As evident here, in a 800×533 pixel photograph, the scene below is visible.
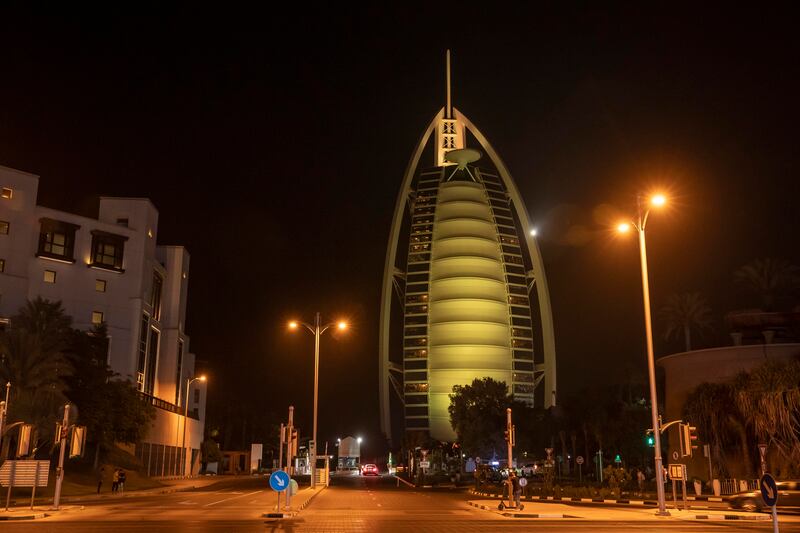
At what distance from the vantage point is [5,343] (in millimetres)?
50844

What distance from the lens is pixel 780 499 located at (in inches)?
1315

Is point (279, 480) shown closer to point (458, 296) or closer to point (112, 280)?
point (112, 280)

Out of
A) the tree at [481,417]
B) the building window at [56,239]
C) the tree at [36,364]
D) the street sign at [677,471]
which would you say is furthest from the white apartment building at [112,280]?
the street sign at [677,471]

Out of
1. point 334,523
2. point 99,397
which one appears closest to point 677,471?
point 334,523

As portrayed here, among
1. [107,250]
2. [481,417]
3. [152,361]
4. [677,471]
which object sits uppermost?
[107,250]

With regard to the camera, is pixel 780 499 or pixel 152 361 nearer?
pixel 780 499

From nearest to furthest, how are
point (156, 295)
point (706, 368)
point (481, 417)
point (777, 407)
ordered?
1. point (777, 407)
2. point (706, 368)
3. point (156, 295)
4. point (481, 417)

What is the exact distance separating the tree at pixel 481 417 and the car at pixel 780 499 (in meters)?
58.8

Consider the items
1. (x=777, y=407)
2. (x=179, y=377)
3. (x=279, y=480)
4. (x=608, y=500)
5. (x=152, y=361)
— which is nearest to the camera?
(x=279, y=480)

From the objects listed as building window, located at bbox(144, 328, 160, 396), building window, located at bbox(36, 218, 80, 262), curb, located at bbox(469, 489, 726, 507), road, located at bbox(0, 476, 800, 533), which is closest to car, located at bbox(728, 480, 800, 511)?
curb, located at bbox(469, 489, 726, 507)

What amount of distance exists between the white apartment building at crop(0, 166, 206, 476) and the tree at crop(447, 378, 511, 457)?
35.4 metres

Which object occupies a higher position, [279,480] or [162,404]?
[162,404]

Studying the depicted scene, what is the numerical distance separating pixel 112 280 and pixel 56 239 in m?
7.05

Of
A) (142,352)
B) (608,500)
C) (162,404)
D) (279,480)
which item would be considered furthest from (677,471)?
(162,404)
